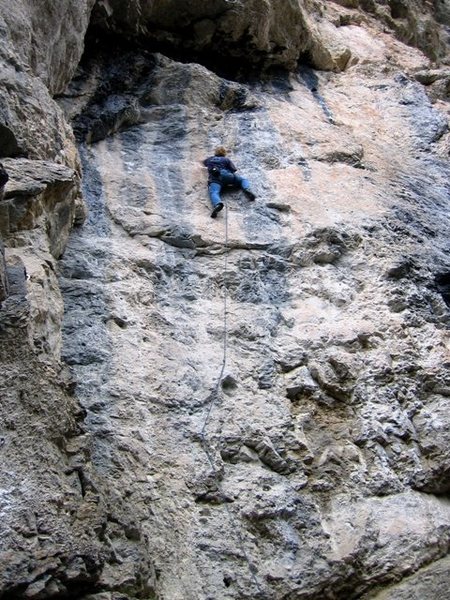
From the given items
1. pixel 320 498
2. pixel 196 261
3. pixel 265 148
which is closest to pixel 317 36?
pixel 265 148

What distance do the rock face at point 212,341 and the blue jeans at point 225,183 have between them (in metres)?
0.17

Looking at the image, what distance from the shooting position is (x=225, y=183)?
9133 mm

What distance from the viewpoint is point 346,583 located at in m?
5.62

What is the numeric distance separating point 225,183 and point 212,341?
2.64 meters

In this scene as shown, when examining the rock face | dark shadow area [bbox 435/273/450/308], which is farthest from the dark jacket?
dark shadow area [bbox 435/273/450/308]

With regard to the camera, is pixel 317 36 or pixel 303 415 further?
pixel 317 36

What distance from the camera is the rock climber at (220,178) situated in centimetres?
886

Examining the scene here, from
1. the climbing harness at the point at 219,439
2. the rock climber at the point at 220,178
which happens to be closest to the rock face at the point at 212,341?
the climbing harness at the point at 219,439

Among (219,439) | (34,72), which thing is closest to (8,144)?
(34,72)

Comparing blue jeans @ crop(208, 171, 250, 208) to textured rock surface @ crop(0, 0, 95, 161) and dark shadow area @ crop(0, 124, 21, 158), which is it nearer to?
textured rock surface @ crop(0, 0, 95, 161)

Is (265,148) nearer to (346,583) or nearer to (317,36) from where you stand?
(317,36)

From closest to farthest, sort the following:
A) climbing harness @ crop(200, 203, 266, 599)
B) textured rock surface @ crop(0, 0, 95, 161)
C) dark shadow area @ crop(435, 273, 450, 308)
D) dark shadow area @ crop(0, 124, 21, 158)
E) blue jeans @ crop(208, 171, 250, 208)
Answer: climbing harness @ crop(200, 203, 266, 599), dark shadow area @ crop(0, 124, 21, 158), textured rock surface @ crop(0, 0, 95, 161), dark shadow area @ crop(435, 273, 450, 308), blue jeans @ crop(208, 171, 250, 208)

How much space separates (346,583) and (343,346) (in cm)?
241

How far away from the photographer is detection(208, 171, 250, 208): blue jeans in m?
8.84
